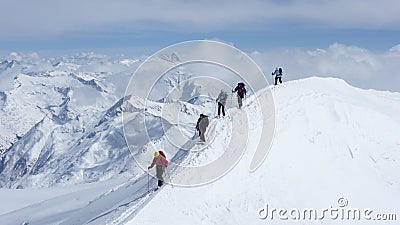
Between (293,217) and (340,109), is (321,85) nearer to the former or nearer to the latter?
(340,109)

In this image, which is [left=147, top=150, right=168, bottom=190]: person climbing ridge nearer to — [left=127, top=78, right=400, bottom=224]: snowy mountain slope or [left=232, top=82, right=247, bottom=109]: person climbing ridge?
[left=127, top=78, right=400, bottom=224]: snowy mountain slope

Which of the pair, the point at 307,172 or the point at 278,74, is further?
the point at 278,74

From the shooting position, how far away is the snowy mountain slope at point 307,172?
939 inches

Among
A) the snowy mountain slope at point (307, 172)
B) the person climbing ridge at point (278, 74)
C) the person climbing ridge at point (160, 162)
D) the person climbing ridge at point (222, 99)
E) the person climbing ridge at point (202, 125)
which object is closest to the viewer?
the snowy mountain slope at point (307, 172)

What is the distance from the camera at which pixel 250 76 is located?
27.8 meters

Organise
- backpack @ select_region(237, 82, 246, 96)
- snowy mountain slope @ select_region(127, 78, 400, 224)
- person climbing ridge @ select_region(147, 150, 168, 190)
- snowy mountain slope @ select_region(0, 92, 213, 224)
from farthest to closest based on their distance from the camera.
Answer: backpack @ select_region(237, 82, 246, 96)
snowy mountain slope @ select_region(0, 92, 213, 224)
person climbing ridge @ select_region(147, 150, 168, 190)
snowy mountain slope @ select_region(127, 78, 400, 224)

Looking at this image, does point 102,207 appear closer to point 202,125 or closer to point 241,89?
point 202,125

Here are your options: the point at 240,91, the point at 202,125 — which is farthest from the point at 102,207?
the point at 240,91

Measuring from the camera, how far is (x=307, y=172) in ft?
88.9

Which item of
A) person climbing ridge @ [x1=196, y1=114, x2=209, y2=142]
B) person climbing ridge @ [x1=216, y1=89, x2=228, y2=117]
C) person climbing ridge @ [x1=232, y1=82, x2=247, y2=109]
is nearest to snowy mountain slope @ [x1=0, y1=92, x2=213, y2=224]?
person climbing ridge @ [x1=196, y1=114, x2=209, y2=142]

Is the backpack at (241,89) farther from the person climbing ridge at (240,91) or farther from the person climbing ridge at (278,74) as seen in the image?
the person climbing ridge at (278,74)

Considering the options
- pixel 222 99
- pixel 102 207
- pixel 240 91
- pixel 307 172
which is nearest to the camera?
pixel 307 172

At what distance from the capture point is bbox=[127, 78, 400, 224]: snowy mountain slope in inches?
939

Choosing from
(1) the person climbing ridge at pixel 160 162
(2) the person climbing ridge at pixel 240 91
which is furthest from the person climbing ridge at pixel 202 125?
(2) the person climbing ridge at pixel 240 91
